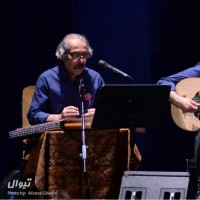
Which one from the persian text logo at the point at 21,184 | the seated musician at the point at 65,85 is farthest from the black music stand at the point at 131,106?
the persian text logo at the point at 21,184

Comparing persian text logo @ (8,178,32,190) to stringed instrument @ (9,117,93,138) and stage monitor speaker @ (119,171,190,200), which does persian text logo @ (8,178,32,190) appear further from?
stage monitor speaker @ (119,171,190,200)

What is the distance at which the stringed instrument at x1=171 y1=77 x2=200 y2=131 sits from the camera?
17.8ft

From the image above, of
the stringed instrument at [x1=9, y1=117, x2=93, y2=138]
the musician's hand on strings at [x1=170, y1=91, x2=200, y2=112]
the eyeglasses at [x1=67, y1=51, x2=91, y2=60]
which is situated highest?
the eyeglasses at [x1=67, y1=51, x2=91, y2=60]

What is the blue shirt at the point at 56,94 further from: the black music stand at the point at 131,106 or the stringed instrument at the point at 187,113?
the stringed instrument at the point at 187,113

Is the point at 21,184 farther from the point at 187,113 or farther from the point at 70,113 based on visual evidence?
the point at 187,113

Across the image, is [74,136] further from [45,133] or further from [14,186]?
[14,186]

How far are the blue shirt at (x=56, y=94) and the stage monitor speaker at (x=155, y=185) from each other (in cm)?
116

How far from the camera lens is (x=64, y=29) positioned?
6102mm

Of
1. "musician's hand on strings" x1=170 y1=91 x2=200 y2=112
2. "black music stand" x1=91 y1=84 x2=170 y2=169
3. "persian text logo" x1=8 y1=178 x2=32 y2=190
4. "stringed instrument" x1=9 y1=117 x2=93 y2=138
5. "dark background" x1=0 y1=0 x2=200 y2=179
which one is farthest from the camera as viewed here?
"dark background" x1=0 y1=0 x2=200 y2=179

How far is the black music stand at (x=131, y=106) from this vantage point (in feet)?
14.3

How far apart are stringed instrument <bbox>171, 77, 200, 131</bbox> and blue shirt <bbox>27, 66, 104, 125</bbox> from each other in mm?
786

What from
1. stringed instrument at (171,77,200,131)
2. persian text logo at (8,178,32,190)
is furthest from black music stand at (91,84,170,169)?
stringed instrument at (171,77,200,131)

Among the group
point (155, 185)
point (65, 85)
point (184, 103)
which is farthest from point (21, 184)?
point (184, 103)

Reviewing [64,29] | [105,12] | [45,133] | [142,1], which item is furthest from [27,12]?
[45,133]
